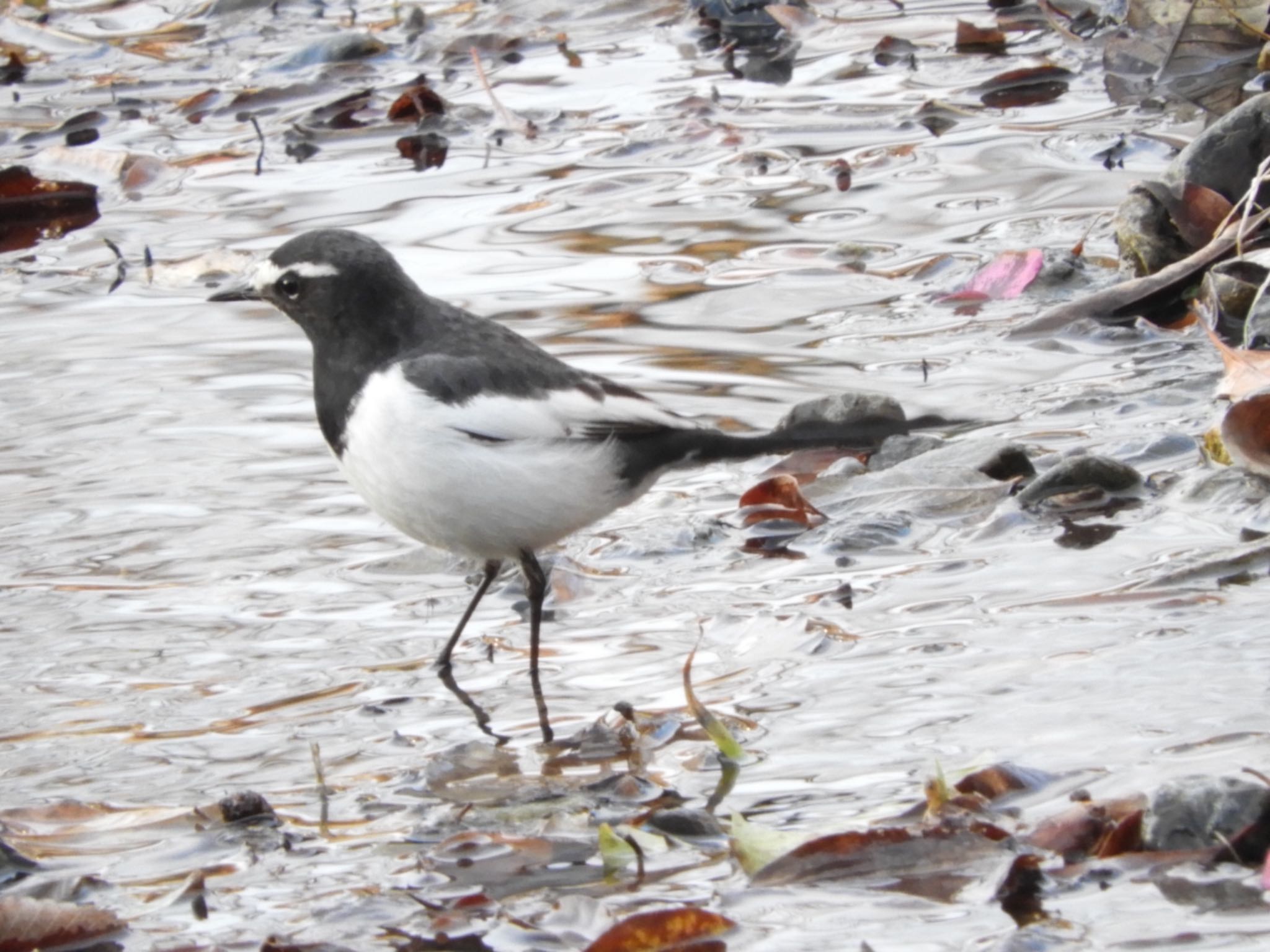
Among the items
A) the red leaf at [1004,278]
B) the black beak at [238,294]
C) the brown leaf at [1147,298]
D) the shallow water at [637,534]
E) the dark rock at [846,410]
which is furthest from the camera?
the red leaf at [1004,278]

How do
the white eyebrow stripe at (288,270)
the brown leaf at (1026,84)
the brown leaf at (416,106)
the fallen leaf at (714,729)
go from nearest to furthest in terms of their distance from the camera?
1. the fallen leaf at (714,729)
2. the white eyebrow stripe at (288,270)
3. the brown leaf at (1026,84)
4. the brown leaf at (416,106)

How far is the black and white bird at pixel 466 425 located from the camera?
15.1ft

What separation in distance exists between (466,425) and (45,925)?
1792 mm

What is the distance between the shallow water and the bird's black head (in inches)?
26.3

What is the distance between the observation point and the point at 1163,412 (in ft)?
18.3

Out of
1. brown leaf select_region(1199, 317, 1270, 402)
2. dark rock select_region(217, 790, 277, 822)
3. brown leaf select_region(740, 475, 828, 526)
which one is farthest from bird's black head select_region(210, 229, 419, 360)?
brown leaf select_region(1199, 317, 1270, 402)

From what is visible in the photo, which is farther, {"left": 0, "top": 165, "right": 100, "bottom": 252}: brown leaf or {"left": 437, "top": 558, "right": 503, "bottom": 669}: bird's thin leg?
{"left": 0, "top": 165, "right": 100, "bottom": 252}: brown leaf

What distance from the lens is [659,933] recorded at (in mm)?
2963

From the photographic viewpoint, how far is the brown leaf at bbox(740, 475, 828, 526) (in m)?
5.09

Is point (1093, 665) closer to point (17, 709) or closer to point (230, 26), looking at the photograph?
point (17, 709)

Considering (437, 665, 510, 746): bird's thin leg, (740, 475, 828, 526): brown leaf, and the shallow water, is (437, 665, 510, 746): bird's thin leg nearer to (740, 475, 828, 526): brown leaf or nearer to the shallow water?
the shallow water

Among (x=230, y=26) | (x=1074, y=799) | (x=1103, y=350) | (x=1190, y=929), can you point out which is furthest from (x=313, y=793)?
(x=230, y=26)

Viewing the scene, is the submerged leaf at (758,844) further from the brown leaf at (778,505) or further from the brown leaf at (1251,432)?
the brown leaf at (1251,432)

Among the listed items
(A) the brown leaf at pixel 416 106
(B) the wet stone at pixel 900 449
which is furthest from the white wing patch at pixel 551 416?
(A) the brown leaf at pixel 416 106
